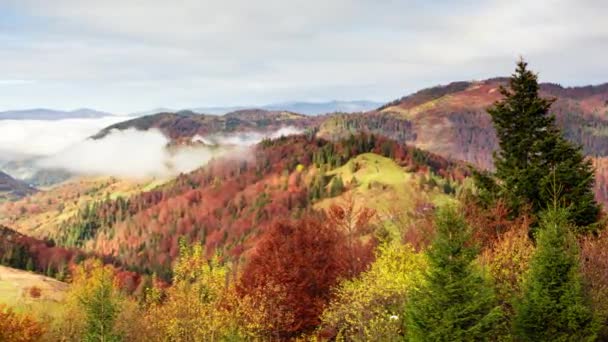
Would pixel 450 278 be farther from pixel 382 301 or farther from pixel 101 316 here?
pixel 101 316

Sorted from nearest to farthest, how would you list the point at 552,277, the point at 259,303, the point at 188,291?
the point at 552,277 → the point at 188,291 → the point at 259,303

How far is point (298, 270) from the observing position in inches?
2955

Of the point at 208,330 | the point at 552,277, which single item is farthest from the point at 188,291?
the point at 552,277

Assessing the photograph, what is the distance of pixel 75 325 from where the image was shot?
261 ft

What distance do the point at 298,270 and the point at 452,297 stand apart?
35.4m

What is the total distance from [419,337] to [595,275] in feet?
65.5

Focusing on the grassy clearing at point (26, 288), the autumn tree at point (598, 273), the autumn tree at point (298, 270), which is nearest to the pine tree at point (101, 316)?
the autumn tree at point (298, 270)

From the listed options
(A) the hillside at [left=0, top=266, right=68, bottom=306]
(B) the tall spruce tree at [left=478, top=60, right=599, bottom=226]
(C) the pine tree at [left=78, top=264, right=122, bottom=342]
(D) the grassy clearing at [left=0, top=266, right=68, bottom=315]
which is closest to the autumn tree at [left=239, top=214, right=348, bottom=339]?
(C) the pine tree at [left=78, top=264, right=122, bottom=342]

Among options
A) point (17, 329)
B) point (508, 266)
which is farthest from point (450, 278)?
point (17, 329)

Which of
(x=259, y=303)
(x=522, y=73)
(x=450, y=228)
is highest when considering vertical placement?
(x=522, y=73)

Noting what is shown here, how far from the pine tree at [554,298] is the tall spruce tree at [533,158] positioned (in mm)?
14849

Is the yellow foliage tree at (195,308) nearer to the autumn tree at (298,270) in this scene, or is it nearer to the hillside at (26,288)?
the autumn tree at (298,270)

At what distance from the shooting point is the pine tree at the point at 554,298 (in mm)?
44750

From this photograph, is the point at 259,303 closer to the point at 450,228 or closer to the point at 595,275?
the point at 450,228
